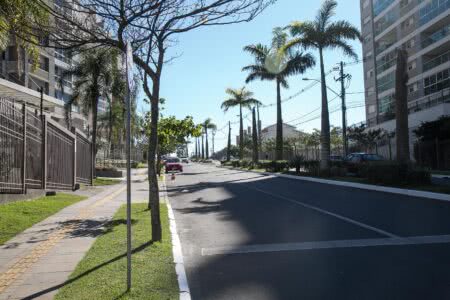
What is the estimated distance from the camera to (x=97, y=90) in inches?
1246

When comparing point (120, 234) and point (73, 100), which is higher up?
point (73, 100)

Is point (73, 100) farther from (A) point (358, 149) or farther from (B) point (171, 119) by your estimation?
(A) point (358, 149)

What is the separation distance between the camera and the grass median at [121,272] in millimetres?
5539

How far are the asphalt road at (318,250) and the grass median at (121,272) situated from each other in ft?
1.30

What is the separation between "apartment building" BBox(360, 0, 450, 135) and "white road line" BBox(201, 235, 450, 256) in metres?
32.0

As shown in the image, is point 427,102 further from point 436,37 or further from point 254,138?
point 254,138

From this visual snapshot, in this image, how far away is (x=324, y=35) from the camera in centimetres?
3244

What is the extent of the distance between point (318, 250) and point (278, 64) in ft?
113

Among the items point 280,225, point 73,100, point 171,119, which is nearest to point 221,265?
point 280,225

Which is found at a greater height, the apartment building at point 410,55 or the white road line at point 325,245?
the apartment building at point 410,55

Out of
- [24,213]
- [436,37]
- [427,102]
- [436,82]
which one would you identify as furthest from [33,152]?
[436,37]

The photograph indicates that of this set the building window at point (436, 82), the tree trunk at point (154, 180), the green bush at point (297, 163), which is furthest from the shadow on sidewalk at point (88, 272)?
the building window at point (436, 82)

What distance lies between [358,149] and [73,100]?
29036 millimetres

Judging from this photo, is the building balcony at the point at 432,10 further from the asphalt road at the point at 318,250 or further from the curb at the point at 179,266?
the curb at the point at 179,266
